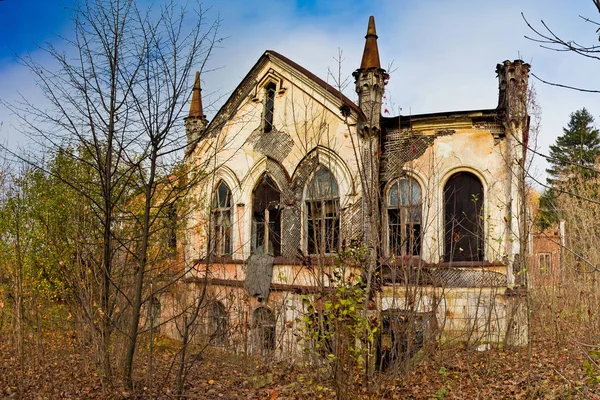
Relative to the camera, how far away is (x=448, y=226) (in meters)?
12.6

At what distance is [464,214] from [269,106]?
20.3ft

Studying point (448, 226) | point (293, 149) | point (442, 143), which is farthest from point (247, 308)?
point (442, 143)

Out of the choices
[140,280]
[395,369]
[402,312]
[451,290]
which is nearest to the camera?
[140,280]

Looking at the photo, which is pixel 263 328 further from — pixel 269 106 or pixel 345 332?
pixel 269 106

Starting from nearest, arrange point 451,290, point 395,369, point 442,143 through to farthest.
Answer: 1. point 395,369
2. point 451,290
3. point 442,143

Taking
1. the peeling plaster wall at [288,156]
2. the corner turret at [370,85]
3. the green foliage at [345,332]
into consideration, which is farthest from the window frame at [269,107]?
the green foliage at [345,332]

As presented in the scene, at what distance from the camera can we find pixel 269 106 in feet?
49.6

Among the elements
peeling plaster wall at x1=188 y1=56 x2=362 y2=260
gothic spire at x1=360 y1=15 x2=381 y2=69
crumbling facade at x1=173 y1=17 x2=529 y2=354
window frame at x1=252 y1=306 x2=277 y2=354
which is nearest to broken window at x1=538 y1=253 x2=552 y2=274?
crumbling facade at x1=173 y1=17 x2=529 y2=354

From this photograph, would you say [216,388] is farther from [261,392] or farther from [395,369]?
[395,369]

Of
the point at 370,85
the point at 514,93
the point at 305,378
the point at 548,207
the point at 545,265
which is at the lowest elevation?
the point at 305,378

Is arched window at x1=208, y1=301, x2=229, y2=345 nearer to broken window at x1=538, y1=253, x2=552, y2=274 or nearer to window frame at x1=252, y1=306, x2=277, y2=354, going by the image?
window frame at x1=252, y1=306, x2=277, y2=354

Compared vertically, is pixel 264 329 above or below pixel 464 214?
below

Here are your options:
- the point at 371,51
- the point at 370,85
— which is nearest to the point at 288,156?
the point at 370,85

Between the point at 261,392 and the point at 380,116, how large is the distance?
7.24 meters
